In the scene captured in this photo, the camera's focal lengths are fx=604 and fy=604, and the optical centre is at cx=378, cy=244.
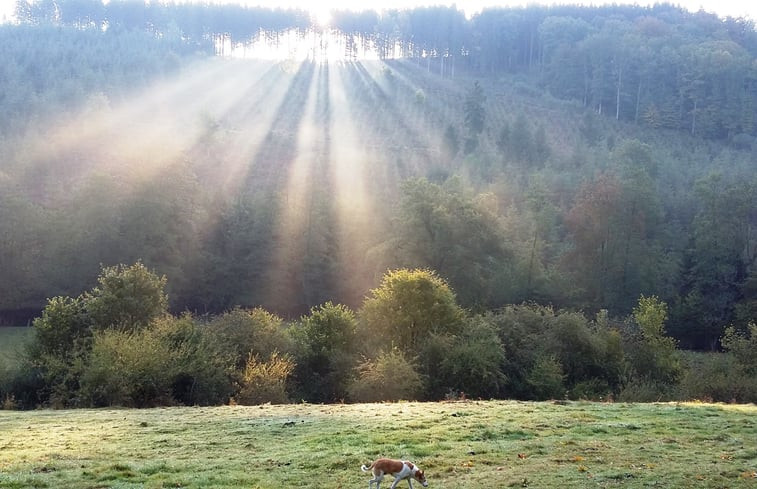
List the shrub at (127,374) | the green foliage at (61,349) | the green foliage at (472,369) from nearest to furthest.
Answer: the shrub at (127,374), the green foliage at (61,349), the green foliage at (472,369)

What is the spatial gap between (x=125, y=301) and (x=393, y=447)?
3049 cm

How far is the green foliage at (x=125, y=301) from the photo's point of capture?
40.8 meters

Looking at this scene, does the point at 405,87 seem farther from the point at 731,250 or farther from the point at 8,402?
the point at 8,402

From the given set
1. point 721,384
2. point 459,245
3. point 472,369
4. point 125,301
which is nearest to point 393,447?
Result: point 472,369

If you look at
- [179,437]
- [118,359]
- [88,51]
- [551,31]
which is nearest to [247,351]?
[118,359]

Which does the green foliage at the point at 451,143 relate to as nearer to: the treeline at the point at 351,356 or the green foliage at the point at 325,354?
the treeline at the point at 351,356

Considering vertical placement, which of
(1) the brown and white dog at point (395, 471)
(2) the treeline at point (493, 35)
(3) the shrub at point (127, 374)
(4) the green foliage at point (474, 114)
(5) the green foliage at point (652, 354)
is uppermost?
(2) the treeline at point (493, 35)

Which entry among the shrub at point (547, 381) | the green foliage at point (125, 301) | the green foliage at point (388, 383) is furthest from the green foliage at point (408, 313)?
the green foliage at point (125, 301)

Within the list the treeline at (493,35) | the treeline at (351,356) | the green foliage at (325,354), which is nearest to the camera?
the treeline at (351,356)

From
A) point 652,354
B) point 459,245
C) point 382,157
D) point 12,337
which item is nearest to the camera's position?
point 652,354

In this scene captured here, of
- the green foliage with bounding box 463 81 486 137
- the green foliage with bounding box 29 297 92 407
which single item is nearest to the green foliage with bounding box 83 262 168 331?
the green foliage with bounding box 29 297 92 407

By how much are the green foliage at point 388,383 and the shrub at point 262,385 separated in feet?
14.8

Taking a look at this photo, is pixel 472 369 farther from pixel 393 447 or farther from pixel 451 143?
pixel 451 143

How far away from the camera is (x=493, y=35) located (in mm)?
168250
